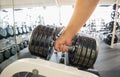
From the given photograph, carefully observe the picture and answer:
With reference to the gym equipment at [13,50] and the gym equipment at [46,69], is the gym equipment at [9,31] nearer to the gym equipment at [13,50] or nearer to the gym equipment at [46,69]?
the gym equipment at [13,50]

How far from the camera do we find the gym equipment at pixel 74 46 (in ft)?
8.75

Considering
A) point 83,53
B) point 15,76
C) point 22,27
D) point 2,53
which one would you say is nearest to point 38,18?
point 22,27

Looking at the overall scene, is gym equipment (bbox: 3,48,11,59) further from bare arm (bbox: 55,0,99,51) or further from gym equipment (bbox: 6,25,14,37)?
bare arm (bbox: 55,0,99,51)

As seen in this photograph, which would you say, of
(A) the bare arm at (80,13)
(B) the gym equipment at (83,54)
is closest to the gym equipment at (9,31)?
(B) the gym equipment at (83,54)

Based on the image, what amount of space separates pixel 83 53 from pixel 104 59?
247 cm

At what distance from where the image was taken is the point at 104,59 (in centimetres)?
491

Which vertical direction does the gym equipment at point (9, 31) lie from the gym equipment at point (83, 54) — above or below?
above

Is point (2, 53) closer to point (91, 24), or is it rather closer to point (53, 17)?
point (53, 17)

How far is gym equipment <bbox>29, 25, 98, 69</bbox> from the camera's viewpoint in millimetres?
2666

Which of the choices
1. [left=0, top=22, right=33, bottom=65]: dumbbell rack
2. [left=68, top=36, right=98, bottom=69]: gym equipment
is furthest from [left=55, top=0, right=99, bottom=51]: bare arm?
[left=0, top=22, right=33, bottom=65]: dumbbell rack

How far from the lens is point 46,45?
2.89 metres

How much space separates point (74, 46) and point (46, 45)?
627mm

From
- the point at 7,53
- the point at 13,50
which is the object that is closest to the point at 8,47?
the point at 13,50

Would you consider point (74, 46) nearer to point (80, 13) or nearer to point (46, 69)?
point (46, 69)
